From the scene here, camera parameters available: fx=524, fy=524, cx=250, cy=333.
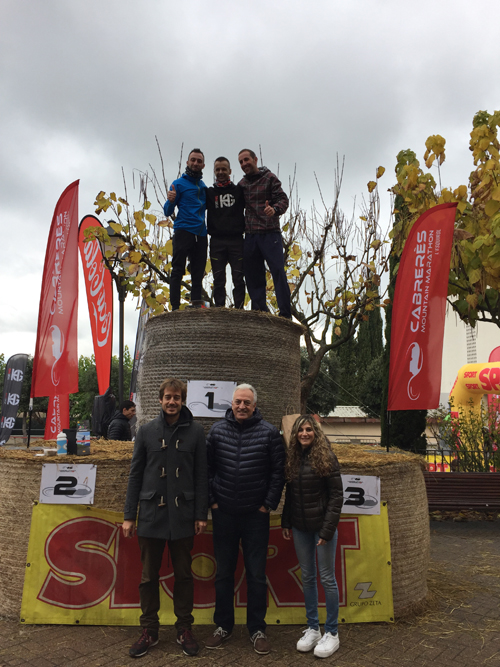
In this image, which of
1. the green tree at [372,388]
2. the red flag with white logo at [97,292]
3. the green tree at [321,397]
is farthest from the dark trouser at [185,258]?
the green tree at [372,388]

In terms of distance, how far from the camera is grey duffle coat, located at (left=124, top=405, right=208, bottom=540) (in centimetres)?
342

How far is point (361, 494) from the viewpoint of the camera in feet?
13.4

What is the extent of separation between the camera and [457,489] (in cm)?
862

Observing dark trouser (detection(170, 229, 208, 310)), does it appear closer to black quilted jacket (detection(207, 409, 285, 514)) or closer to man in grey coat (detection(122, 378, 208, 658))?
man in grey coat (detection(122, 378, 208, 658))

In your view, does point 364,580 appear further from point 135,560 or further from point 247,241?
point 247,241

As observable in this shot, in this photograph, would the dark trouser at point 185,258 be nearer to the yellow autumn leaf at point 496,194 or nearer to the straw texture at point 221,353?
the straw texture at point 221,353

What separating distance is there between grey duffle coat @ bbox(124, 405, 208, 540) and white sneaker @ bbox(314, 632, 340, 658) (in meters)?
1.09

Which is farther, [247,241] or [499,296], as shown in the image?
[499,296]

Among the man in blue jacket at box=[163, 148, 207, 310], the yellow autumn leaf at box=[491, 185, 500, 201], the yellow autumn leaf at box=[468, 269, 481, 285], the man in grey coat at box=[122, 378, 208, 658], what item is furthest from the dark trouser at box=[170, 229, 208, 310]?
the yellow autumn leaf at box=[468, 269, 481, 285]

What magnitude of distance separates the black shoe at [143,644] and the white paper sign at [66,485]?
1.03 m

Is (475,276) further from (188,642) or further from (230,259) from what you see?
(188,642)

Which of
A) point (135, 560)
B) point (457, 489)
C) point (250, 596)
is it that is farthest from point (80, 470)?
point (457, 489)

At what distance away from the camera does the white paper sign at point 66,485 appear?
3977mm

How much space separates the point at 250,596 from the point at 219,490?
76 cm
